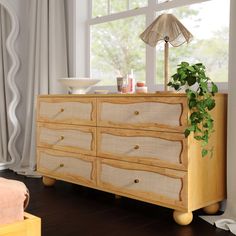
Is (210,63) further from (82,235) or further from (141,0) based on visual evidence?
(82,235)

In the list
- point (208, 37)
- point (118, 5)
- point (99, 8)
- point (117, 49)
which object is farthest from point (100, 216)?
point (99, 8)

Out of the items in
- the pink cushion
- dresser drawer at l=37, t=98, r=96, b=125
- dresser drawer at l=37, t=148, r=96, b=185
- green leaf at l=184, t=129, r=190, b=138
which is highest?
dresser drawer at l=37, t=98, r=96, b=125

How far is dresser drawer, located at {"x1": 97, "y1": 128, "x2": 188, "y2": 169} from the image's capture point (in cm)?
221

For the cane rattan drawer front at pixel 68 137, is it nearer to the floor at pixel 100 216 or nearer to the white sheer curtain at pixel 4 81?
the floor at pixel 100 216

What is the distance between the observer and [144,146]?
2.39 meters

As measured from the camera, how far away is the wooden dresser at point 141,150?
221 cm

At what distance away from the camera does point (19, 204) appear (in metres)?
1.52

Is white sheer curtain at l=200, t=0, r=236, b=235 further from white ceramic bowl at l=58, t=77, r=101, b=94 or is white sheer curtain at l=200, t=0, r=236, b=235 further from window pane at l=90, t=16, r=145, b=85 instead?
white ceramic bowl at l=58, t=77, r=101, b=94

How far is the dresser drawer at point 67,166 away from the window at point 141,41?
2.61 ft

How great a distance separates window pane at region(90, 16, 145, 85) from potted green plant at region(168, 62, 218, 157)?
100 centimetres

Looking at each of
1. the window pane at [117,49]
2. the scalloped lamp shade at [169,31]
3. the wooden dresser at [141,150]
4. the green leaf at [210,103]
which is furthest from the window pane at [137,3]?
the green leaf at [210,103]

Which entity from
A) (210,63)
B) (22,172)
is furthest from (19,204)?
(22,172)

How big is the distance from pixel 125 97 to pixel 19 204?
46.6 inches

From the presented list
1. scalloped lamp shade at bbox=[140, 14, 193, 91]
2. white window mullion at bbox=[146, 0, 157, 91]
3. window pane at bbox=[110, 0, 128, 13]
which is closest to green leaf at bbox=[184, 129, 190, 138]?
scalloped lamp shade at bbox=[140, 14, 193, 91]
